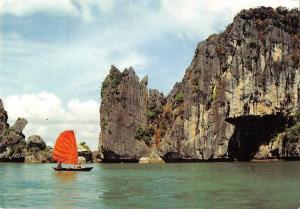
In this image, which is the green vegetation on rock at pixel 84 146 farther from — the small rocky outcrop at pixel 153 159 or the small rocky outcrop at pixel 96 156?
the small rocky outcrop at pixel 153 159

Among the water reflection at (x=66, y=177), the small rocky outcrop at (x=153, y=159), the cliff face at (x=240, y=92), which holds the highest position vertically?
the cliff face at (x=240, y=92)

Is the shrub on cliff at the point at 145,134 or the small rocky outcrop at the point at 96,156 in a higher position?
the shrub on cliff at the point at 145,134

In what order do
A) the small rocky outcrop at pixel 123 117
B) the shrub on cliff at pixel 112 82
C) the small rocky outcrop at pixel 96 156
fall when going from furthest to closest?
the small rocky outcrop at pixel 96 156 → the shrub on cliff at pixel 112 82 → the small rocky outcrop at pixel 123 117

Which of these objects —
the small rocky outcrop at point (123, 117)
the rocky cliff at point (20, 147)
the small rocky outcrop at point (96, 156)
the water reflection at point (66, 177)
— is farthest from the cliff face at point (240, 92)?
the water reflection at point (66, 177)

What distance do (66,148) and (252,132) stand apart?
35.7 meters

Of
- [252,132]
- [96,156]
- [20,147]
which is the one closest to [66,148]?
[252,132]

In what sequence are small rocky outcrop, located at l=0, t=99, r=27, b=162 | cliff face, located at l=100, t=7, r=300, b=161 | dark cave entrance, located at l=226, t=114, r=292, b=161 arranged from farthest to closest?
small rocky outcrop, located at l=0, t=99, r=27, b=162
cliff face, located at l=100, t=7, r=300, b=161
dark cave entrance, located at l=226, t=114, r=292, b=161

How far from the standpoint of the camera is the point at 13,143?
102 m

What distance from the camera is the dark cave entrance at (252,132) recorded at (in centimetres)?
7575

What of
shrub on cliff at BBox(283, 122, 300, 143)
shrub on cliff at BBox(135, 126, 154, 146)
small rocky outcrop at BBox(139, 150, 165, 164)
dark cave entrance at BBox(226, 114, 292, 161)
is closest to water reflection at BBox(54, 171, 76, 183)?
shrub on cliff at BBox(283, 122, 300, 143)

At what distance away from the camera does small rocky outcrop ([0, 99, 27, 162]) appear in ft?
334

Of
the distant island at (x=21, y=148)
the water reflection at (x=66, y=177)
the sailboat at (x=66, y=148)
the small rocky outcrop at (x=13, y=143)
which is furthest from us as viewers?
the small rocky outcrop at (x=13, y=143)

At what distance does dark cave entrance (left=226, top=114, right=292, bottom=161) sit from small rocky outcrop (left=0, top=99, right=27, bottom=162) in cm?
4527

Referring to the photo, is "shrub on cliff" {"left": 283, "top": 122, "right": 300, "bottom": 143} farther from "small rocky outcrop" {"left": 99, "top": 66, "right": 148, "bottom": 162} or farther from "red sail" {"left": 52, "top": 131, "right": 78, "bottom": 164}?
"red sail" {"left": 52, "top": 131, "right": 78, "bottom": 164}
